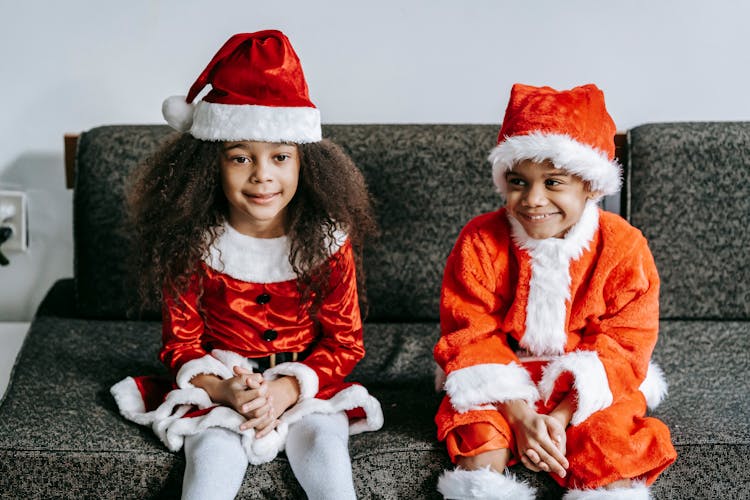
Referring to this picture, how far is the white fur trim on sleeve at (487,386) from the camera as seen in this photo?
1366 millimetres

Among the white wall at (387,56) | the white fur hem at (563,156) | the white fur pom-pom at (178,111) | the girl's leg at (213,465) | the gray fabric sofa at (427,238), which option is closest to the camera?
the girl's leg at (213,465)

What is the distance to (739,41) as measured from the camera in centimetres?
197

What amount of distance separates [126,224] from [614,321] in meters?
1.02

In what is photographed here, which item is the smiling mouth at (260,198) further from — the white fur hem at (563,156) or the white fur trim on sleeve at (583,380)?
the white fur trim on sleeve at (583,380)

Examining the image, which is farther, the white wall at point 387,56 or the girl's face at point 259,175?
the white wall at point 387,56

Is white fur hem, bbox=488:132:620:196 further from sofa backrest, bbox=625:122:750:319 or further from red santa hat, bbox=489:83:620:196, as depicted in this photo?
sofa backrest, bbox=625:122:750:319

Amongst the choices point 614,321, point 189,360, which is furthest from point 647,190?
point 189,360

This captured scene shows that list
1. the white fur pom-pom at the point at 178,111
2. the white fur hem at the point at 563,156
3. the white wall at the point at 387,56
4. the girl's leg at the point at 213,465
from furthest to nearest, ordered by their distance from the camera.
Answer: the white wall at the point at 387,56 → the white fur pom-pom at the point at 178,111 → the white fur hem at the point at 563,156 → the girl's leg at the point at 213,465

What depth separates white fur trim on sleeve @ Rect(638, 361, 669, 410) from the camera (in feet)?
4.88

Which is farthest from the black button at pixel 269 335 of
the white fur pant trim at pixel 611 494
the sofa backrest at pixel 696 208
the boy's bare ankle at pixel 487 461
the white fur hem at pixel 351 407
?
the sofa backrest at pixel 696 208

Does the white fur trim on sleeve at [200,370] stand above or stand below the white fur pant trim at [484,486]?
above

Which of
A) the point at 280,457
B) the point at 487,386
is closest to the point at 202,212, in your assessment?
the point at 280,457

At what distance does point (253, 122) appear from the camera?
1.37 meters

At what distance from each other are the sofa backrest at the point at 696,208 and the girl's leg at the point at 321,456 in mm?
837
